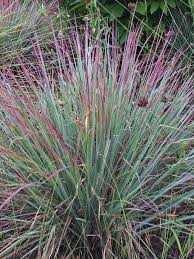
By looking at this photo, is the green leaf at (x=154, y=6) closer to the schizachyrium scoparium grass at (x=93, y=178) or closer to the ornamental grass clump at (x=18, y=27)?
the ornamental grass clump at (x=18, y=27)

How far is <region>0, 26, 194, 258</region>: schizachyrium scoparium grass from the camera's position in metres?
2.09

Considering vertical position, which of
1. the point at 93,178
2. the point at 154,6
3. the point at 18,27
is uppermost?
the point at 93,178

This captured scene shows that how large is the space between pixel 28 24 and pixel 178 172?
8.84 ft

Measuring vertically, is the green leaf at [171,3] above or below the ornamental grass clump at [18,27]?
above

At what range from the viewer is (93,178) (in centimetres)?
215

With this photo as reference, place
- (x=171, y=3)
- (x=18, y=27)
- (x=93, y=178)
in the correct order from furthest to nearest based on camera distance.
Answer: (x=18, y=27) < (x=171, y=3) < (x=93, y=178)

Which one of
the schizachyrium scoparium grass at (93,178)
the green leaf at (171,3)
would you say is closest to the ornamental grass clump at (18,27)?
the green leaf at (171,3)

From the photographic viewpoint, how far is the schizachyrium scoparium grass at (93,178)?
6.85 feet

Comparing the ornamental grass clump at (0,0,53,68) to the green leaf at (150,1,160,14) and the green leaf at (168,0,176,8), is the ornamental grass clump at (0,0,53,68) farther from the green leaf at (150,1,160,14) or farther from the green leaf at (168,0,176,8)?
the green leaf at (168,0,176,8)

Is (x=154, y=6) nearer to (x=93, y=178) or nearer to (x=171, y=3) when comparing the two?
(x=171, y=3)

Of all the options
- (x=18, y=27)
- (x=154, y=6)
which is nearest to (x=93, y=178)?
(x=154, y=6)

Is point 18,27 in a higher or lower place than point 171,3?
lower

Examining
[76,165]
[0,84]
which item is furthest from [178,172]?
[0,84]

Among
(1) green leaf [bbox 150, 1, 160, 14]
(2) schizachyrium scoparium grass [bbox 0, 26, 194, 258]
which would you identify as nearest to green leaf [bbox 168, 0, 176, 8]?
(1) green leaf [bbox 150, 1, 160, 14]
